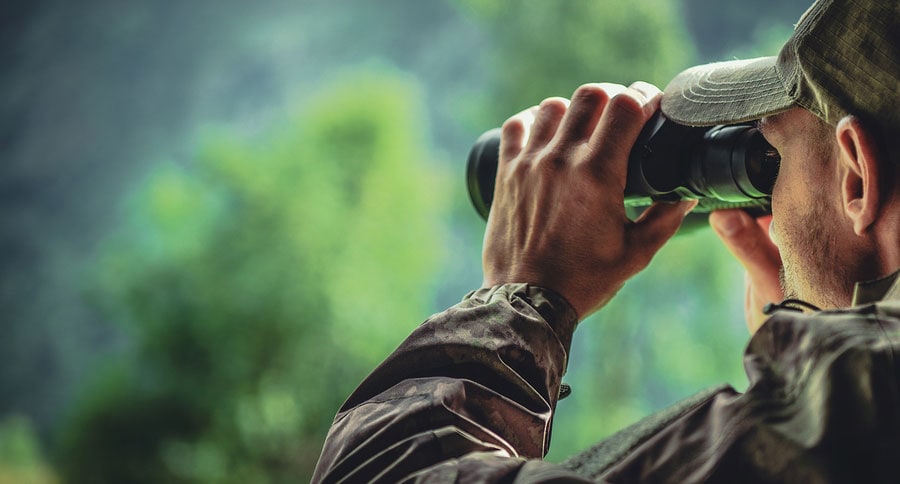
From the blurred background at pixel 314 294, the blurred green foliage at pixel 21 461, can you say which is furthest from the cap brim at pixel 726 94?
the blurred green foliage at pixel 21 461

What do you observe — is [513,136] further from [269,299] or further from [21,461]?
[21,461]

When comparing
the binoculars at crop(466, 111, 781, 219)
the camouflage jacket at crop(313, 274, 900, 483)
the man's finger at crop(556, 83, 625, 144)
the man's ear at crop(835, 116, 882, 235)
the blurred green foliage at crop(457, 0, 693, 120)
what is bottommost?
the camouflage jacket at crop(313, 274, 900, 483)

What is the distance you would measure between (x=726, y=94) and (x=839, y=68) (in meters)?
0.10

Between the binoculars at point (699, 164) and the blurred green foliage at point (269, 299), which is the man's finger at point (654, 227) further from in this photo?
the blurred green foliage at point (269, 299)

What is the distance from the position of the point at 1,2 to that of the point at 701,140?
33.2 feet

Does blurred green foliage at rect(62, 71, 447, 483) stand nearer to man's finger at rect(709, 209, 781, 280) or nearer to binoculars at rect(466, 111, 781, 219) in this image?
man's finger at rect(709, 209, 781, 280)

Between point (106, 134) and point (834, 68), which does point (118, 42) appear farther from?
point (834, 68)

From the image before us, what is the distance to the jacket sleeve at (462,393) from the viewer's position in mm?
444

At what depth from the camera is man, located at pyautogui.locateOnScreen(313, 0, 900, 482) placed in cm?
34

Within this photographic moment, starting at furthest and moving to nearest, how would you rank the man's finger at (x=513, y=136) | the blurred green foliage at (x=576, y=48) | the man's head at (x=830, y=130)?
the blurred green foliage at (x=576, y=48) → the man's finger at (x=513, y=136) → the man's head at (x=830, y=130)

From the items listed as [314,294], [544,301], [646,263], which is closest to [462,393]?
[544,301]

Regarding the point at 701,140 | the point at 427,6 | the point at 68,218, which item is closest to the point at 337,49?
the point at 427,6

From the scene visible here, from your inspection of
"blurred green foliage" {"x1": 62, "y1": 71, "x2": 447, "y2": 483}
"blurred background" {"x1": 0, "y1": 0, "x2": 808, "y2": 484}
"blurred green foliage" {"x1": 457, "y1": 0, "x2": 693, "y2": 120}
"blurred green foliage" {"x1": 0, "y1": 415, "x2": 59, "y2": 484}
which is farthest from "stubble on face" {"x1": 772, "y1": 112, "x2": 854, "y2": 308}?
"blurred green foliage" {"x1": 0, "y1": 415, "x2": 59, "y2": 484}

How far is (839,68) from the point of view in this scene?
1.44 feet
